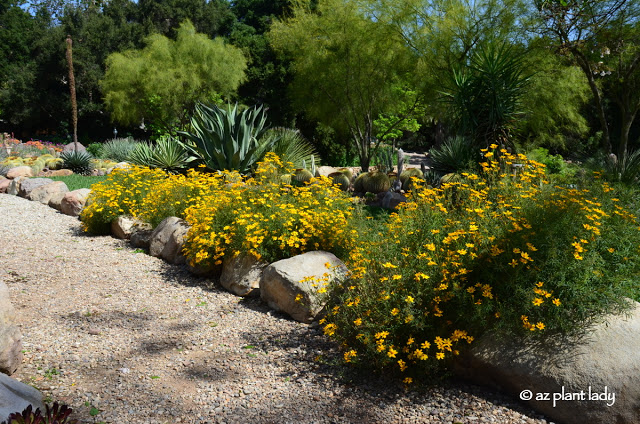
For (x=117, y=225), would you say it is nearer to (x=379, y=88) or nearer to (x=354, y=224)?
(x=354, y=224)

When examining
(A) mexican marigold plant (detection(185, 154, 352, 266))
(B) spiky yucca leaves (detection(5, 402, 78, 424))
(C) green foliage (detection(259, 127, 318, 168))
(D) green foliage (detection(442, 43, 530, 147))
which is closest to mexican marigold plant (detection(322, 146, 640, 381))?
(A) mexican marigold plant (detection(185, 154, 352, 266))

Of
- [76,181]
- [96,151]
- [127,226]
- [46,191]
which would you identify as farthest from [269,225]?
[96,151]

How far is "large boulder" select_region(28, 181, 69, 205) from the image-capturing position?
10023 mm

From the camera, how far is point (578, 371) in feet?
9.37

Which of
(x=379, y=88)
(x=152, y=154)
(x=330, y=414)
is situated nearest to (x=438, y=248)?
(x=330, y=414)

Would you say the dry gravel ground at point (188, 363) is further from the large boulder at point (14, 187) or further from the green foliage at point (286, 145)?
the large boulder at point (14, 187)

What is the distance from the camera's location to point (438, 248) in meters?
3.54

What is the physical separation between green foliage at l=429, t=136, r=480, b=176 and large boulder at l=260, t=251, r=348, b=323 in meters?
3.42

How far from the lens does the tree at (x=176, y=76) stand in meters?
23.6

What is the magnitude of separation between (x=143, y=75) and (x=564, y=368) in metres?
24.8

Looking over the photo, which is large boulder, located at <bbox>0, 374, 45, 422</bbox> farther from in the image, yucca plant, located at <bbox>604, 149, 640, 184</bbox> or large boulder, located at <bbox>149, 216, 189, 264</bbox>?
yucca plant, located at <bbox>604, 149, 640, 184</bbox>

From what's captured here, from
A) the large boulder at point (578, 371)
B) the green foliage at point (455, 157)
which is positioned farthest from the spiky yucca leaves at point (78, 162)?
the large boulder at point (578, 371)

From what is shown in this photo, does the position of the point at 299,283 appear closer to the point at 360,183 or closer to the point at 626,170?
the point at 626,170

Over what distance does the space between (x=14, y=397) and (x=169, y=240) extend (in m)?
3.72
